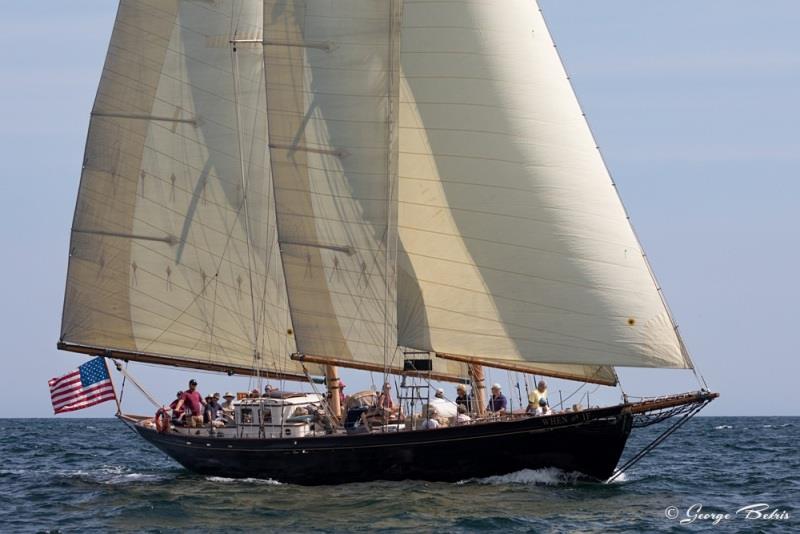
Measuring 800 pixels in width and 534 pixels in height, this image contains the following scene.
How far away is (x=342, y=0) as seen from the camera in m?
36.9

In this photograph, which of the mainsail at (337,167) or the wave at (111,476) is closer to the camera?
the mainsail at (337,167)

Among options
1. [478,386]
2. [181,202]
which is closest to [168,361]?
[181,202]

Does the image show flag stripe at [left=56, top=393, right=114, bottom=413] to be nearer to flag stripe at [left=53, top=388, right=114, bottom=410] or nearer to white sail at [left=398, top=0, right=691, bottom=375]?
flag stripe at [left=53, top=388, right=114, bottom=410]

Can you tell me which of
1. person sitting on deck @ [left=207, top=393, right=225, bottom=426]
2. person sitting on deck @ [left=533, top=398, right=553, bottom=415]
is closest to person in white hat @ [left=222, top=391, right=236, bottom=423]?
person sitting on deck @ [left=207, top=393, right=225, bottom=426]

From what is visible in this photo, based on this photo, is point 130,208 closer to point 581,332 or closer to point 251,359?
point 251,359

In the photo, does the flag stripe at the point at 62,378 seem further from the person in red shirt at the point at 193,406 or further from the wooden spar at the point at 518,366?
the wooden spar at the point at 518,366

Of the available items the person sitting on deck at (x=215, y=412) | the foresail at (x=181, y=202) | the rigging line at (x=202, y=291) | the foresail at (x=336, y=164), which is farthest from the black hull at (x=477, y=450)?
the rigging line at (x=202, y=291)

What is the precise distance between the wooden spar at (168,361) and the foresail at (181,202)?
0.08 meters

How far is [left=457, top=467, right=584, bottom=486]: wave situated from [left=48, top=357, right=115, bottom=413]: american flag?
542 inches

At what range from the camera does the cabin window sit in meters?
A: 38.4

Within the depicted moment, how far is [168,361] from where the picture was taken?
42.7 metres

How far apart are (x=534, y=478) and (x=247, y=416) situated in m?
8.51

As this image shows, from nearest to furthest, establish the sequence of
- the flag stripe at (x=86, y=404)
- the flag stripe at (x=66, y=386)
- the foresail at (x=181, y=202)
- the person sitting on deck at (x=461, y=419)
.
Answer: the person sitting on deck at (x=461, y=419) → the foresail at (x=181, y=202) → the flag stripe at (x=86, y=404) → the flag stripe at (x=66, y=386)

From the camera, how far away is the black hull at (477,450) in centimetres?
3388
